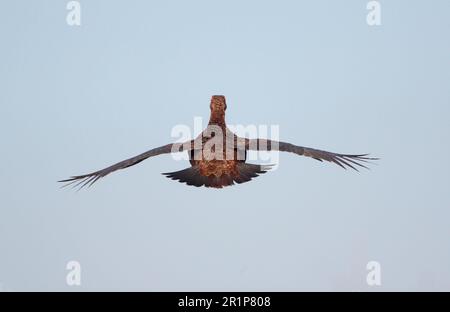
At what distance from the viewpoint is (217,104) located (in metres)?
36.8

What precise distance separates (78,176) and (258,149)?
5.48 metres

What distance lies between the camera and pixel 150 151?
115ft

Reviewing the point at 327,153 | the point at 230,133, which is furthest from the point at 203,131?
the point at 327,153

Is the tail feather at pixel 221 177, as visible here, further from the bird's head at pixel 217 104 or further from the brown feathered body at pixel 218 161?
the bird's head at pixel 217 104

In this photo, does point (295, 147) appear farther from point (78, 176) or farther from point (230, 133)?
point (78, 176)

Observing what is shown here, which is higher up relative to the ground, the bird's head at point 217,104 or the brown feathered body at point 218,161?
the bird's head at point 217,104

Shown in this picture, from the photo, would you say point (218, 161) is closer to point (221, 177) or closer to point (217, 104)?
point (221, 177)

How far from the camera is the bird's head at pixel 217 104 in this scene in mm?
36812

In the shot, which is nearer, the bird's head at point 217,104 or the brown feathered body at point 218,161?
the brown feathered body at point 218,161

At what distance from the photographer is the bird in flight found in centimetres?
3512

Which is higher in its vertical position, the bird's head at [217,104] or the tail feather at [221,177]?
the bird's head at [217,104]

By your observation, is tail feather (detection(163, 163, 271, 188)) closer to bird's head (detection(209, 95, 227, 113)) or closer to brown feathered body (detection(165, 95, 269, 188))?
brown feathered body (detection(165, 95, 269, 188))

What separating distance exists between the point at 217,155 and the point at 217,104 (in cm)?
178

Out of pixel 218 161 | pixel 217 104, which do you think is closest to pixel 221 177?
pixel 218 161
